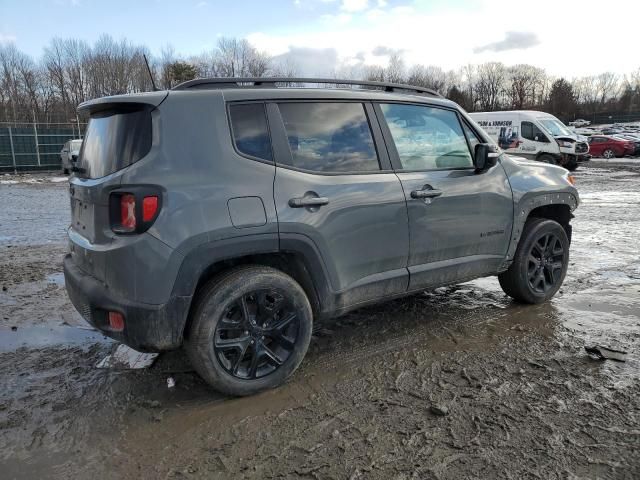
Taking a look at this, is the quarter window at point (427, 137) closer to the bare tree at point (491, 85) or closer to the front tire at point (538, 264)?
the front tire at point (538, 264)

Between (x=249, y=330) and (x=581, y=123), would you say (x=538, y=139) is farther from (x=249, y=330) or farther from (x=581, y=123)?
(x=581, y=123)

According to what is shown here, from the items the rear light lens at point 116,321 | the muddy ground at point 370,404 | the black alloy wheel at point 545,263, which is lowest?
the muddy ground at point 370,404

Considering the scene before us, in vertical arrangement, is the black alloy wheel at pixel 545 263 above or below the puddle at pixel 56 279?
above

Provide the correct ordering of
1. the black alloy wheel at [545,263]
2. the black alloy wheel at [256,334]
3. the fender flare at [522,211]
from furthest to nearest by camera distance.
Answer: the black alloy wheel at [545,263]
the fender flare at [522,211]
the black alloy wheel at [256,334]

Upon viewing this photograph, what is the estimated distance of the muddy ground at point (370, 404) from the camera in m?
2.60

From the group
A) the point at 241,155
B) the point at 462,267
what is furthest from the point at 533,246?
the point at 241,155

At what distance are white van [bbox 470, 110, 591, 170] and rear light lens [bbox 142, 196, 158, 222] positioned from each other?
2046cm

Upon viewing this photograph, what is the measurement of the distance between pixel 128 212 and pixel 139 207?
9 cm

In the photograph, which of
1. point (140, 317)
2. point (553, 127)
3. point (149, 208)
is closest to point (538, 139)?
point (553, 127)

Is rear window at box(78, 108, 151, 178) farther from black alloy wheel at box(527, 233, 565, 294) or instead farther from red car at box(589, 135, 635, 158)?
red car at box(589, 135, 635, 158)

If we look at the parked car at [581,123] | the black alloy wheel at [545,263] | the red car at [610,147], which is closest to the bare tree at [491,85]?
the parked car at [581,123]

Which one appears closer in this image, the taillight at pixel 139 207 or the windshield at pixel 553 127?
the taillight at pixel 139 207

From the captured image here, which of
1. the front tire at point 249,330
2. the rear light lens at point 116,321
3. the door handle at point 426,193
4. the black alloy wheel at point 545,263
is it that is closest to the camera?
the rear light lens at point 116,321

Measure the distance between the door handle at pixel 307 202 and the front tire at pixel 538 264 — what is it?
227 centimetres
